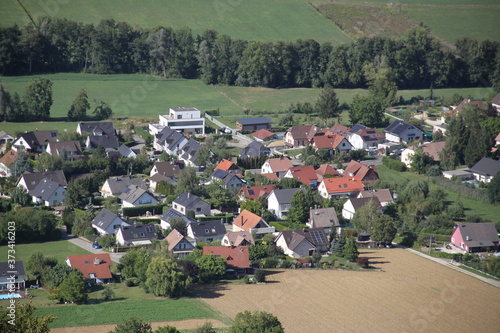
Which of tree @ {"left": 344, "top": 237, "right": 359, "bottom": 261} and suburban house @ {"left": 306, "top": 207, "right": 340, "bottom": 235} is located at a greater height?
suburban house @ {"left": 306, "top": 207, "right": 340, "bottom": 235}

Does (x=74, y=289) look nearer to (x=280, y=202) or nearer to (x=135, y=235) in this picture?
(x=135, y=235)

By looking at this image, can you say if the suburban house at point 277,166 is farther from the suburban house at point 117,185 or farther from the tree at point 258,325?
the tree at point 258,325

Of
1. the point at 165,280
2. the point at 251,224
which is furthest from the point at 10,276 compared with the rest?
the point at 251,224

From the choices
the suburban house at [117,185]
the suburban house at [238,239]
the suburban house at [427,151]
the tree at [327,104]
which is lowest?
the suburban house at [238,239]

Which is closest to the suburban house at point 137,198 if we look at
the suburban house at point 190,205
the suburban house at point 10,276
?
the suburban house at point 190,205

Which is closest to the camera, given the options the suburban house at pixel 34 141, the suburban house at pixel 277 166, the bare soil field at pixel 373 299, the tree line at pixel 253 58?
the bare soil field at pixel 373 299

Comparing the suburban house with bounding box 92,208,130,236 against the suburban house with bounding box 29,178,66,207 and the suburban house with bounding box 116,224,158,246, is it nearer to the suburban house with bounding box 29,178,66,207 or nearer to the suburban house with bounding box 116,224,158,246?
the suburban house with bounding box 116,224,158,246

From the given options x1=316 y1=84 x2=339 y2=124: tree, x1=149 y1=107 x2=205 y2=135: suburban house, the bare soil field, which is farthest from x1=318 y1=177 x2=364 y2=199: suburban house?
x1=316 y1=84 x2=339 y2=124: tree
